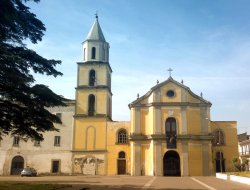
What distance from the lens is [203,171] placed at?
3425 centimetres

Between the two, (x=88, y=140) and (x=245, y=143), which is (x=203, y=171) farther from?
(x=245, y=143)

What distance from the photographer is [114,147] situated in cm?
3722

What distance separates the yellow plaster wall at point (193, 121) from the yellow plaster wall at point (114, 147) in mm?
7834

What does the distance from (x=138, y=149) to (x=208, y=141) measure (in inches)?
337

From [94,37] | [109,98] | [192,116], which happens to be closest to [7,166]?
[109,98]

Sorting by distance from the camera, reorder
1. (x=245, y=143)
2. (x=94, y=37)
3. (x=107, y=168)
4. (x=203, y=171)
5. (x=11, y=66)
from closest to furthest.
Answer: (x=11, y=66)
(x=203, y=171)
(x=107, y=168)
(x=94, y=37)
(x=245, y=143)

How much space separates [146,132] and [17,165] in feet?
57.9

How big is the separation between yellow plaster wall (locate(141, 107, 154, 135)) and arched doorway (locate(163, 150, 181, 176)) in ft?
11.9

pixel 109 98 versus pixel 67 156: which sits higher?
pixel 109 98

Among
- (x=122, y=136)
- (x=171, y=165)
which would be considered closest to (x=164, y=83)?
(x=122, y=136)

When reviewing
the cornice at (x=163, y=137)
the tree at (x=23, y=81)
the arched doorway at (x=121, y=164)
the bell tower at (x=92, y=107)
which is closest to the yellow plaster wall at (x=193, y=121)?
the cornice at (x=163, y=137)

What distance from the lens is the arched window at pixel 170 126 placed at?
35594mm

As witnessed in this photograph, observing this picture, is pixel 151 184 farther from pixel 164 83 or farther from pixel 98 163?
pixel 164 83

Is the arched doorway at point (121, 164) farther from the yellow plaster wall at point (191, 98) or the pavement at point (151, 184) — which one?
the yellow plaster wall at point (191, 98)
